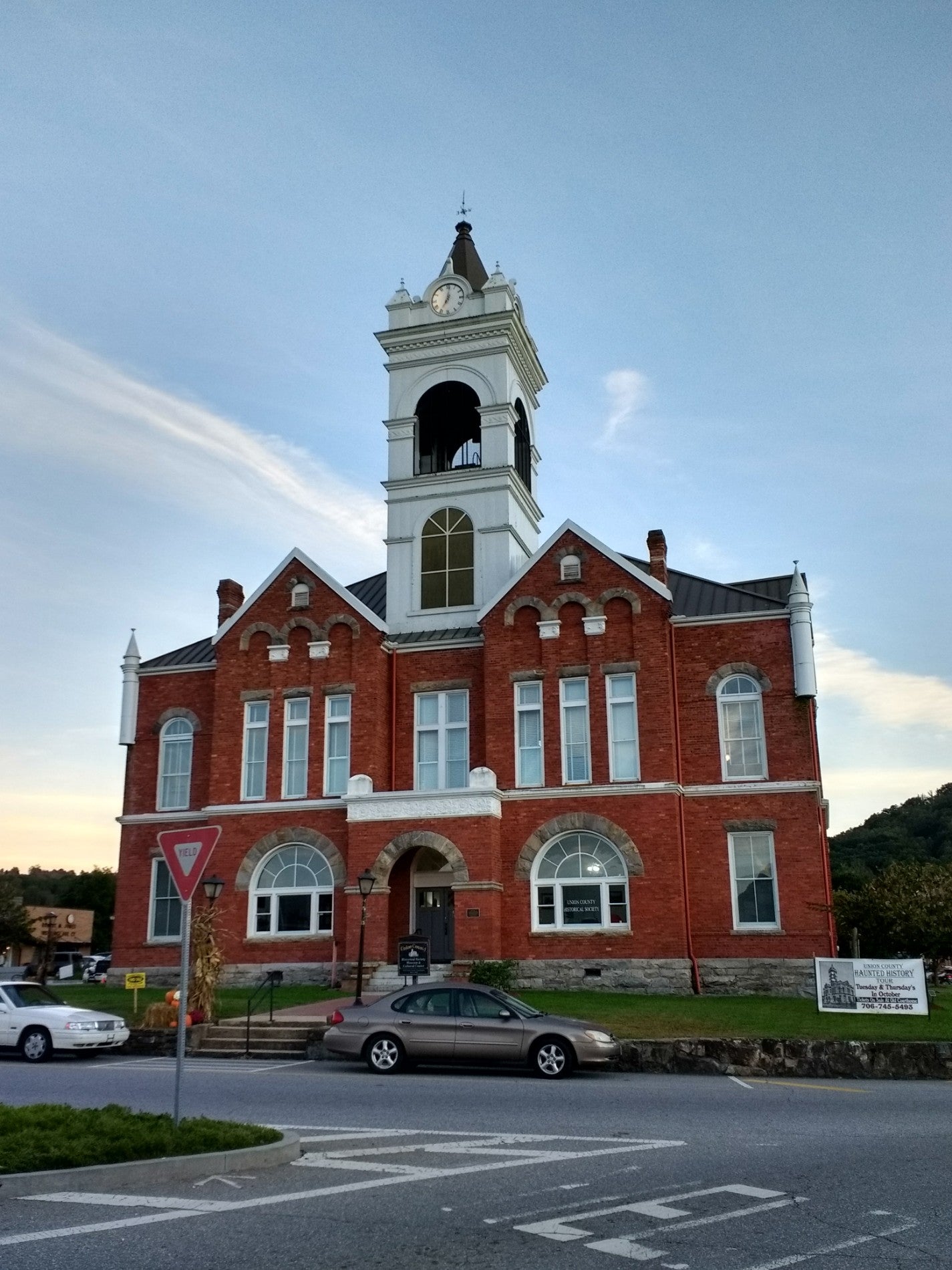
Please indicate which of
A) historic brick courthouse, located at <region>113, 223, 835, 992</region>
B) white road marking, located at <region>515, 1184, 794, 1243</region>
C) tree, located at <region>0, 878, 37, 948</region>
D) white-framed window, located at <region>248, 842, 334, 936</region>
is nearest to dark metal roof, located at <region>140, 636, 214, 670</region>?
historic brick courthouse, located at <region>113, 223, 835, 992</region>

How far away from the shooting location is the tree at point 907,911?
2622cm

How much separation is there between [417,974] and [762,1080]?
10.1m

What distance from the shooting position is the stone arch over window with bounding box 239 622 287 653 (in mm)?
33500

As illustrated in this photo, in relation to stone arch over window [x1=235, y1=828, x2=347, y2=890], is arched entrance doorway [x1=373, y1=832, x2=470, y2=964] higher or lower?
lower

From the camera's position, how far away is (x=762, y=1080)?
1712 cm

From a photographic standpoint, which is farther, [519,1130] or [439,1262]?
[519,1130]

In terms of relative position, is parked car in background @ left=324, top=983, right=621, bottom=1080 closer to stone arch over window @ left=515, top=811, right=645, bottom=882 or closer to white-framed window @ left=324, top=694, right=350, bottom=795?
stone arch over window @ left=515, top=811, right=645, bottom=882

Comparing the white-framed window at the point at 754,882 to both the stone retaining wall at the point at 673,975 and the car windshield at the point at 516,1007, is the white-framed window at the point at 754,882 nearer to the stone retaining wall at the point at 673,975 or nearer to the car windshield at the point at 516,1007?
the stone retaining wall at the point at 673,975

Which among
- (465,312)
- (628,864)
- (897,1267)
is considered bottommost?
(897,1267)

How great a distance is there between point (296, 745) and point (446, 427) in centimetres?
1152

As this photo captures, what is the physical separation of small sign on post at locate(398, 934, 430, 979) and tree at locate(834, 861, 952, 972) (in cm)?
1045

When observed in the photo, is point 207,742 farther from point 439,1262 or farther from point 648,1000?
point 439,1262

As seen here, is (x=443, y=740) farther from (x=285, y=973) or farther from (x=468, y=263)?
(x=468, y=263)

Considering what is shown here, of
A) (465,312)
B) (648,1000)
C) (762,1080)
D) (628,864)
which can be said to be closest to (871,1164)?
(762,1080)
